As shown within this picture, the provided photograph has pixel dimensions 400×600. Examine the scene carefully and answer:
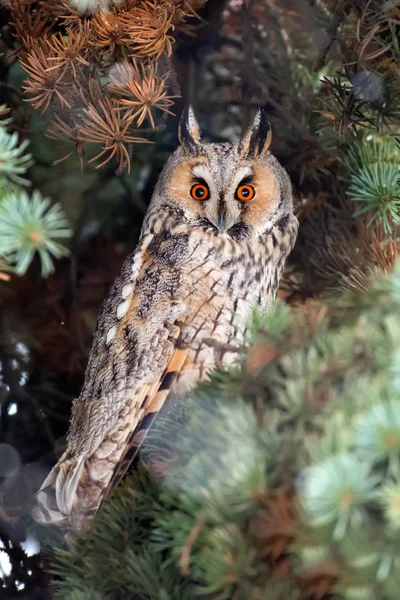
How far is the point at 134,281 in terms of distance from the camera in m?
1.39

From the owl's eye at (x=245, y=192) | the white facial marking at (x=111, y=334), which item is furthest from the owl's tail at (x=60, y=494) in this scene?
the owl's eye at (x=245, y=192)

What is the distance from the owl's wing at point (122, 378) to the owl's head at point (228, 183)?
9cm

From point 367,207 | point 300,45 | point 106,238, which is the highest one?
point 300,45

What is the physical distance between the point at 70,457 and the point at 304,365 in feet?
2.18

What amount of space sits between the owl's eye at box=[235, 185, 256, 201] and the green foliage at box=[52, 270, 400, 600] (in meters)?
0.69

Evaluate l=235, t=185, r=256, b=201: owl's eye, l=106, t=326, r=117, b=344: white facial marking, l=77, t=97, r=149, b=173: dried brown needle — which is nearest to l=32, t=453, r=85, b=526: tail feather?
l=106, t=326, r=117, b=344: white facial marking

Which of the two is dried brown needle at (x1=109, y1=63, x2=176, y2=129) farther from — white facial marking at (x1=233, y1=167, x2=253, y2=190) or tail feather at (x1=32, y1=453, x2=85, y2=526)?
tail feather at (x1=32, y1=453, x2=85, y2=526)

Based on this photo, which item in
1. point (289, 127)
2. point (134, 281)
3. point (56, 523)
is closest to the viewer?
Answer: point (56, 523)

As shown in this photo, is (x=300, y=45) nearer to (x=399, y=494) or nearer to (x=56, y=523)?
(x=56, y=523)

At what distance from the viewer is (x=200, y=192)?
4.77ft

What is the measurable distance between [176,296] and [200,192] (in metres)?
0.25

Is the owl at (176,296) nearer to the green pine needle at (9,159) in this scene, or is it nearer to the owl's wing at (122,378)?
the owl's wing at (122,378)

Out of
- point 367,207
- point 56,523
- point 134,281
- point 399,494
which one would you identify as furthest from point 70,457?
point 399,494

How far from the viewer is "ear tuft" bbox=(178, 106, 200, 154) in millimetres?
1448
